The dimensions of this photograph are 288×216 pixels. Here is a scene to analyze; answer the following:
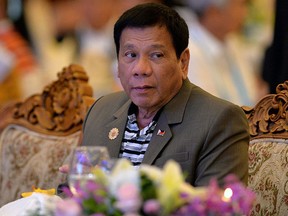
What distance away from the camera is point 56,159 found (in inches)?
135

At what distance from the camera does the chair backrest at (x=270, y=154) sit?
2686 mm

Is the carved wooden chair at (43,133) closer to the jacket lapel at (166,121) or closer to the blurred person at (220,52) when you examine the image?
the jacket lapel at (166,121)

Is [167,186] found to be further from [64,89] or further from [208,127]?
[64,89]

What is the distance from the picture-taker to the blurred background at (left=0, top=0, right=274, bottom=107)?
16.4 ft

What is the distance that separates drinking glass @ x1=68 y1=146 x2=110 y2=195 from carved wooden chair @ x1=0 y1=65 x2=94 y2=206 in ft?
5.64

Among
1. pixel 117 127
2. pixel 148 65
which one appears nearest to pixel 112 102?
pixel 117 127

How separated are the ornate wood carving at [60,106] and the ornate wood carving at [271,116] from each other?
2.74ft

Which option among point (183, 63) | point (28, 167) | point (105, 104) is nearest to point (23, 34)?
point (28, 167)

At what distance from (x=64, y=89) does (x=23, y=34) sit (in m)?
1.82

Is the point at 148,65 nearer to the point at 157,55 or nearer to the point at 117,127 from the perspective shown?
the point at 157,55

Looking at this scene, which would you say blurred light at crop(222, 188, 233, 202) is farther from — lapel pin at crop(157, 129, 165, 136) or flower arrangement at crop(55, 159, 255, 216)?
lapel pin at crop(157, 129, 165, 136)

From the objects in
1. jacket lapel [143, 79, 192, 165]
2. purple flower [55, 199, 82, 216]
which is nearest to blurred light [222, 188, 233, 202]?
purple flower [55, 199, 82, 216]

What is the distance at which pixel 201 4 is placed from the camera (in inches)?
184

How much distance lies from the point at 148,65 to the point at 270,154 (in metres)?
0.61
